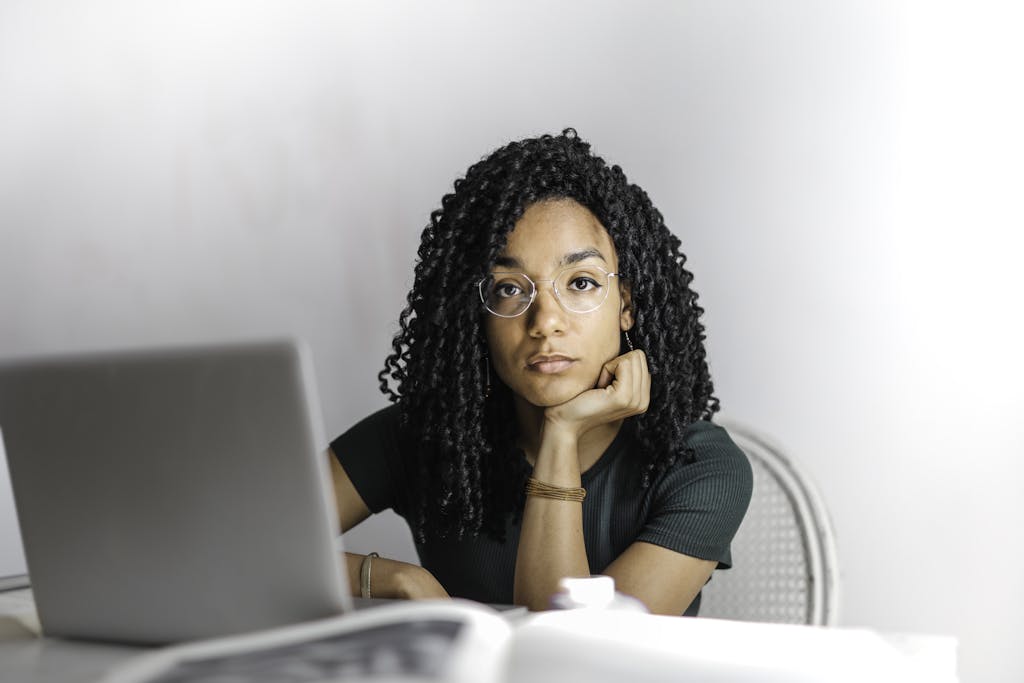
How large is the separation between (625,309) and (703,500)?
28 centimetres

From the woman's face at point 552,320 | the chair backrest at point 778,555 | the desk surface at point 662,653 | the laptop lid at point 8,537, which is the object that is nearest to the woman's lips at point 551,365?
the woman's face at point 552,320

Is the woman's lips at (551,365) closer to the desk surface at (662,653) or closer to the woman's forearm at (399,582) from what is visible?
the woman's forearm at (399,582)

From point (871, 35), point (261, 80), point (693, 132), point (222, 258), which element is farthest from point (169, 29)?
point (871, 35)

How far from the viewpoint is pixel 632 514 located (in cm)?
143

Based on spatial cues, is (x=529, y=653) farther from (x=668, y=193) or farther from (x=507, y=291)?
(x=668, y=193)

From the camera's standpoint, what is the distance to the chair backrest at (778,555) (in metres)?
1.57

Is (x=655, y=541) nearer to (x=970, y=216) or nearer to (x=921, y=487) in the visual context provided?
(x=921, y=487)

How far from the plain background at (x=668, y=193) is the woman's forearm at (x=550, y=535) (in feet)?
1.46

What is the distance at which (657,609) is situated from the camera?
126cm

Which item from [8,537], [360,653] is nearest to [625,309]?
[360,653]

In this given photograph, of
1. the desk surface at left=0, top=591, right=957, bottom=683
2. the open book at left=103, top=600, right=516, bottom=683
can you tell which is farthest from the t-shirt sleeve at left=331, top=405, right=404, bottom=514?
the open book at left=103, top=600, right=516, bottom=683

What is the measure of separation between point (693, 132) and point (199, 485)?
4.20 ft

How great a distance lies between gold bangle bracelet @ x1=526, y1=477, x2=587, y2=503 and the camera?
134 cm

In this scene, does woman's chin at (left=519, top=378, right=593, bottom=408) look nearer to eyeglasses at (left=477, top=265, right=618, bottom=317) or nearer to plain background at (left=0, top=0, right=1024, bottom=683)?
eyeglasses at (left=477, top=265, right=618, bottom=317)
